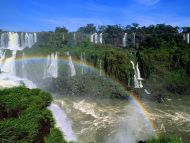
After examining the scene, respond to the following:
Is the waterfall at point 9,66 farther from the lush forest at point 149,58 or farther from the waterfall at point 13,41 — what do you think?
the waterfall at point 13,41

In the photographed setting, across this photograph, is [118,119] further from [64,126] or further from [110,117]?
[64,126]

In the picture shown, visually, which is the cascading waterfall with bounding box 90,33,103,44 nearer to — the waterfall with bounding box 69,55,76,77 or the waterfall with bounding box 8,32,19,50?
the waterfall with bounding box 8,32,19,50

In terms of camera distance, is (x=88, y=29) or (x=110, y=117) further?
(x=88, y=29)

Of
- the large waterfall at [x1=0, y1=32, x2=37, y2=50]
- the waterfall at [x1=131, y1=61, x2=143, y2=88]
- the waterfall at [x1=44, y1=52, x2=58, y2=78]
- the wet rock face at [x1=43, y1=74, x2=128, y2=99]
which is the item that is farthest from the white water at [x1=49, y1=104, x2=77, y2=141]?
the large waterfall at [x1=0, y1=32, x2=37, y2=50]

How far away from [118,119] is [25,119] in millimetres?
17994

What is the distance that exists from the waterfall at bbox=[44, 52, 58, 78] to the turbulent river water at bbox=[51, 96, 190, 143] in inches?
313

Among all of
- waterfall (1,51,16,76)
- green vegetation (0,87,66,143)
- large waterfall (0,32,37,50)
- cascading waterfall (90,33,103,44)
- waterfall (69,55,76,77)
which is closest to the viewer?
green vegetation (0,87,66,143)

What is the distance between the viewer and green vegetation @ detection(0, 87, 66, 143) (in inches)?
366

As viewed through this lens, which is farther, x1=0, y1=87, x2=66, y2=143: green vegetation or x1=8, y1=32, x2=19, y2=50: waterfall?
x1=8, y1=32, x2=19, y2=50: waterfall

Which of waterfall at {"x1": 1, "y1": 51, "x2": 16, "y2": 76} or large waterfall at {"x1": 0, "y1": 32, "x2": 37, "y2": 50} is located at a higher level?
large waterfall at {"x1": 0, "y1": 32, "x2": 37, "y2": 50}

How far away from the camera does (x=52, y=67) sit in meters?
43.0

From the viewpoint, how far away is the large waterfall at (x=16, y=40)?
49125 mm

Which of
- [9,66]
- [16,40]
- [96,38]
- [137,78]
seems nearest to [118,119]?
[137,78]

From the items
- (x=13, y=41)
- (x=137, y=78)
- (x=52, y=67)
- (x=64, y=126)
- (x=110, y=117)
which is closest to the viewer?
(x=64, y=126)
